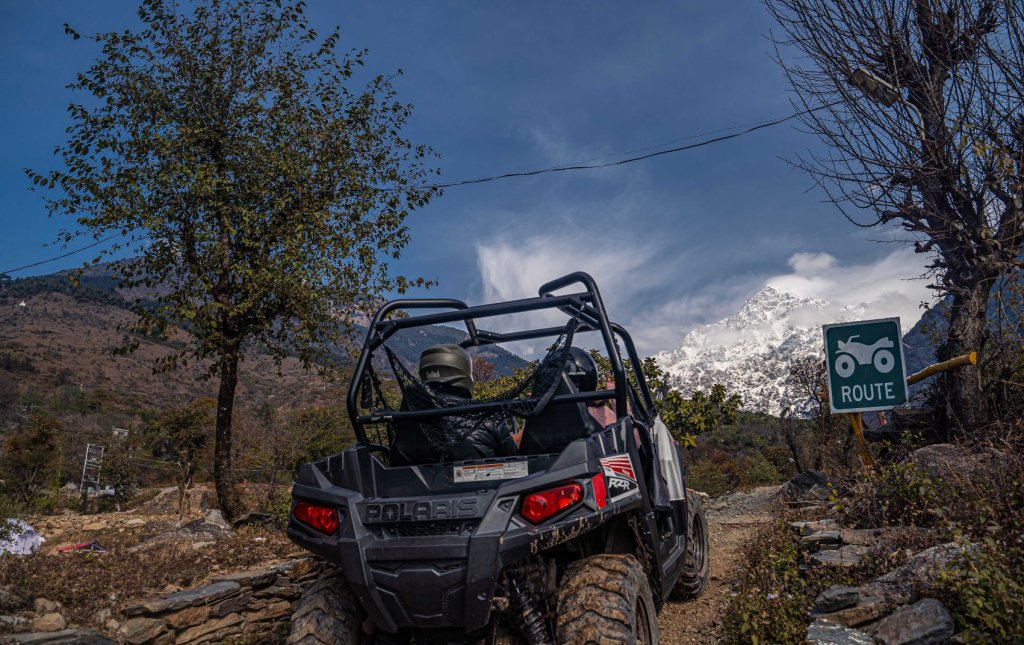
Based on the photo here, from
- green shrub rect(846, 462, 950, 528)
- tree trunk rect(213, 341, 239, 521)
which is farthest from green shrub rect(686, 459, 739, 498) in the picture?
green shrub rect(846, 462, 950, 528)

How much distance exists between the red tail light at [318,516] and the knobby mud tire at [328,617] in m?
0.29

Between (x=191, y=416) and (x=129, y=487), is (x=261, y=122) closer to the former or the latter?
(x=191, y=416)

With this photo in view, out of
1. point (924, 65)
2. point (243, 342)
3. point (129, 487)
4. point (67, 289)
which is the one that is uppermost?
point (67, 289)

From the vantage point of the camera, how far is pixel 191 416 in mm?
24922

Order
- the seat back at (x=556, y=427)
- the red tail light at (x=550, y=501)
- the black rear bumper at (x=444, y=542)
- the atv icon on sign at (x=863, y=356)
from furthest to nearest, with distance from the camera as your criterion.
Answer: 1. the atv icon on sign at (x=863, y=356)
2. the seat back at (x=556, y=427)
3. the red tail light at (x=550, y=501)
4. the black rear bumper at (x=444, y=542)

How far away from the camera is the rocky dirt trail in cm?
535

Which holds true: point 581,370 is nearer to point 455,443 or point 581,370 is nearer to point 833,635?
point 455,443

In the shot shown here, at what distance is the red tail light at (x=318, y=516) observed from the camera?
3.57m

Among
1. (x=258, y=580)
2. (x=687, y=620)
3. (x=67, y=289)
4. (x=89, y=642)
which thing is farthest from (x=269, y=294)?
(x=67, y=289)

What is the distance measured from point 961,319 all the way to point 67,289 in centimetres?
10605

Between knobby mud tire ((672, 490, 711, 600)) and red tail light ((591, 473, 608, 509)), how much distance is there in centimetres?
269

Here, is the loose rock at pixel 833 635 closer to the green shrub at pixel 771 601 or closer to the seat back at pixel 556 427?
the green shrub at pixel 771 601

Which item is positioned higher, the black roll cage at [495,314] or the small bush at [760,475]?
the black roll cage at [495,314]

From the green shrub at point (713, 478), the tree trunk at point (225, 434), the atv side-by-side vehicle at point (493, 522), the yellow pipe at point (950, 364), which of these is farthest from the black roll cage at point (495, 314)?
the green shrub at point (713, 478)
